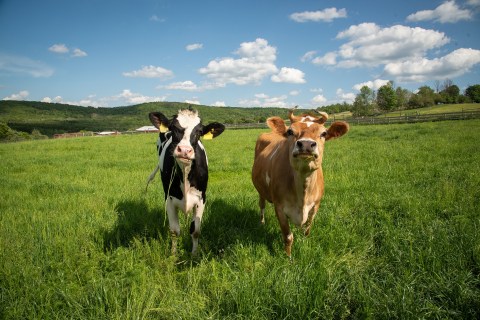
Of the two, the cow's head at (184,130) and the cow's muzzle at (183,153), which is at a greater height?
the cow's head at (184,130)

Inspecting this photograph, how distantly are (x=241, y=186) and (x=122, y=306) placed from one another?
5.08m

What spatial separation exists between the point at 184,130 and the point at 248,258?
1903 millimetres

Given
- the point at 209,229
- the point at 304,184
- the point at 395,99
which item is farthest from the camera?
the point at 395,99

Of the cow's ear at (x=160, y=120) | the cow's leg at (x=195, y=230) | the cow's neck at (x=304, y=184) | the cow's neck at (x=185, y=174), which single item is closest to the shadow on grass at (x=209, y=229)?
Answer: the cow's leg at (x=195, y=230)

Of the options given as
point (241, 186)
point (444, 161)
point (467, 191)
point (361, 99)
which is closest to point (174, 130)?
point (241, 186)

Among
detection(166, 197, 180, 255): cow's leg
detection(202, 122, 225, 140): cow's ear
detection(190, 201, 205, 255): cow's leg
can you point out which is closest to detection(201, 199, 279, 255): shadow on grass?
detection(190, 201, 205, 255): cow's leg

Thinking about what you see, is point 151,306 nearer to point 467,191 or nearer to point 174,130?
point 174,130

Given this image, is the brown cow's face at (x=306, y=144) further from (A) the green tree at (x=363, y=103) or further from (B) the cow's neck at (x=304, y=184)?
(A) the green tree at (x=363, y=103)

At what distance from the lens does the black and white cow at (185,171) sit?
13.6 feet

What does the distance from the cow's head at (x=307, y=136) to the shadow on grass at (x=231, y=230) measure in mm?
1351

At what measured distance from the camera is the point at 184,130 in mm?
4094

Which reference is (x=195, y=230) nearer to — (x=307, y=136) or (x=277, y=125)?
(x=277, y=125)

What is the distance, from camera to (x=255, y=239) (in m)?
4.29

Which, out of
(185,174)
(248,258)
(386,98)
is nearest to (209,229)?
(185,174)
